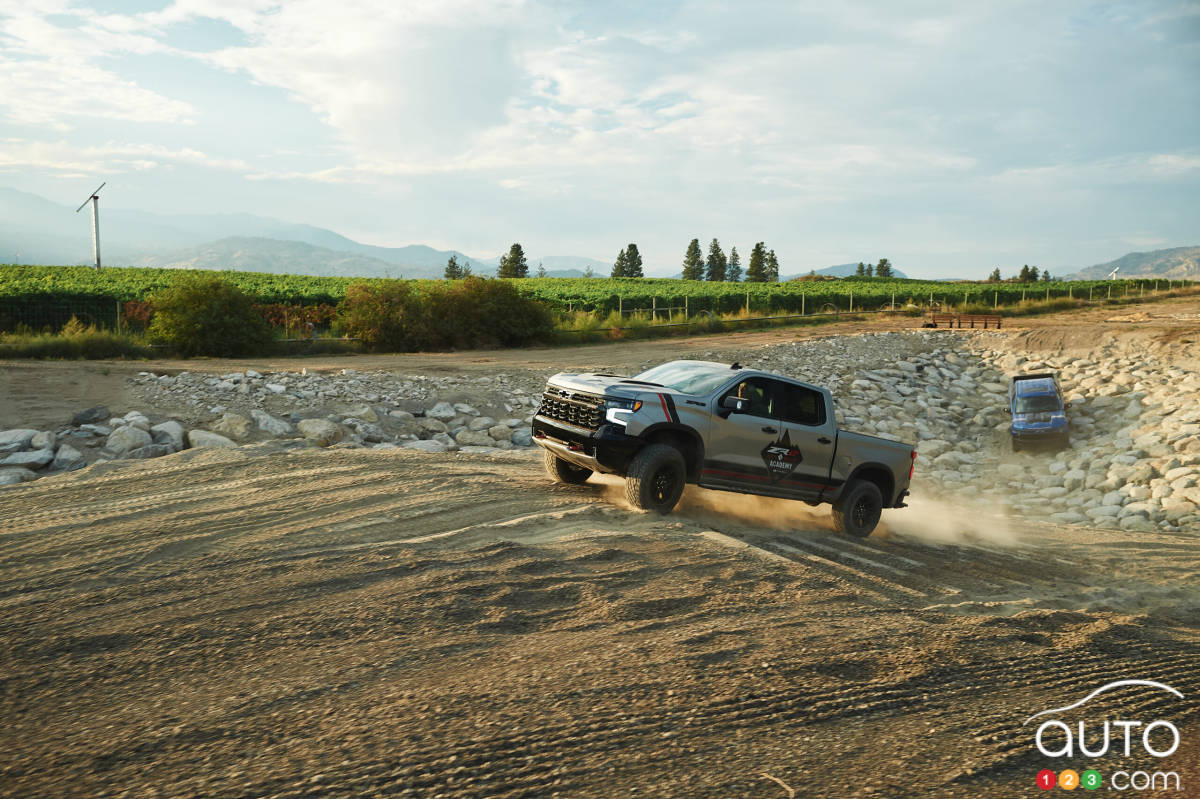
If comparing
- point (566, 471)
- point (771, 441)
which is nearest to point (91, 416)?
point (566, 471)

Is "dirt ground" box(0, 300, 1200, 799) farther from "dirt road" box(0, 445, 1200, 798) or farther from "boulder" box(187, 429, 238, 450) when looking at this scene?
"boulder" box(187, 429, 238, 450)

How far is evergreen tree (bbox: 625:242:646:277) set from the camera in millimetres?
132875

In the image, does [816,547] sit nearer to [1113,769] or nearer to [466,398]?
[1113,769]

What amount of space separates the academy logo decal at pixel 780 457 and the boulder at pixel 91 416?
12906 mm

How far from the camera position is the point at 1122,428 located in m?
24.7

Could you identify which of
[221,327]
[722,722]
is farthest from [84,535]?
[221,327]

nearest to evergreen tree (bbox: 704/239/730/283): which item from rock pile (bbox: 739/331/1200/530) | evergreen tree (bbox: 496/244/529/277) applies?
evergreen tree (bbox: 496/244/529/277)

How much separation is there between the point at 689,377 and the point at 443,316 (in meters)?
22.6

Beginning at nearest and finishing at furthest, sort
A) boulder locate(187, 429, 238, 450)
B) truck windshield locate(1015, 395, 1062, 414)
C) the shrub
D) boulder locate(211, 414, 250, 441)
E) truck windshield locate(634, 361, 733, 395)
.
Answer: truck windshield locate(634, 361, 733, 395) → boulder locate(187, 429, 238, 450) → boulder locate(211, 414, 250, 441) → truck windshield locate(1015, 395, 1062, 414) → the shrub

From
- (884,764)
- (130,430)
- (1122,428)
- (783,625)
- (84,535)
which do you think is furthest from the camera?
(1122,428)

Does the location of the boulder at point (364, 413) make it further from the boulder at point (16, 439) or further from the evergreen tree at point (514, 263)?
the evergreen tree at point (514, 263)

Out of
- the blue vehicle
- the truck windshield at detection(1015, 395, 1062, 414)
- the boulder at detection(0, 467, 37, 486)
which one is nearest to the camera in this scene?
the boulder at detection(0, 467, 37, 486)

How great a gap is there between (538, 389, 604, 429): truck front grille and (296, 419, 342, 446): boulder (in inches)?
294

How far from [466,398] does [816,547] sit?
1204cm
